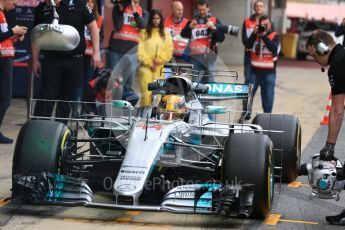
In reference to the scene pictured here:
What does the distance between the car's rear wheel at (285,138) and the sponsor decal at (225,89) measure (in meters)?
0.60

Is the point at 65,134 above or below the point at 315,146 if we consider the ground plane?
above

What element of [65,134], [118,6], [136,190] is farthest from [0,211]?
[118,6]

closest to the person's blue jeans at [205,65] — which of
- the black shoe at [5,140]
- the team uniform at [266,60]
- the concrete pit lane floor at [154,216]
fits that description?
the team uniform at [266,60]

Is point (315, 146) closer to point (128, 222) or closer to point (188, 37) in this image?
point (188, 37)

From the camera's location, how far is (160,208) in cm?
702

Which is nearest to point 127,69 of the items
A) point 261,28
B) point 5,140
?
point 5,140

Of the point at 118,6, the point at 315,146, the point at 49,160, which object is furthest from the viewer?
the point at 118,6

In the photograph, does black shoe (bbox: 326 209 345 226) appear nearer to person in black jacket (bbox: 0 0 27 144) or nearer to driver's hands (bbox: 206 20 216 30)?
person in black jacket (bbox: 0 0 27 144)

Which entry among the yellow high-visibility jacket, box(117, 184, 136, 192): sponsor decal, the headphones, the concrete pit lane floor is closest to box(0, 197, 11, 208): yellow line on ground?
the concrete pit lane floor

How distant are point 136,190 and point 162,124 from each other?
1.01 m

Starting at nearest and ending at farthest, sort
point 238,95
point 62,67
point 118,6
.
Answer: point 238,95 → point 62,67 → point 118,6

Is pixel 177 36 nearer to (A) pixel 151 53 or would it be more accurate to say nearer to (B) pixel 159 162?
(A) pixel 151 53

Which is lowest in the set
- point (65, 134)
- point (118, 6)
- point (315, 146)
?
point (315, 146)

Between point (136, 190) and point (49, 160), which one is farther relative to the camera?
point (49, 160)
